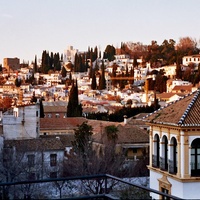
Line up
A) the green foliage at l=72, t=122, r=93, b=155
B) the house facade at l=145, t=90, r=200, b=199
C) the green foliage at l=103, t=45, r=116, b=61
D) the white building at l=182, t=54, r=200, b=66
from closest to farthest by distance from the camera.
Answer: the house facade at l=145, t=90, r=200, b=199, the green foliage at l=72, t=122, r=93, b=155, the white building at l=182, t=54, r=200, b=66, the green foliage at l=103, t=45, r=116, b=61

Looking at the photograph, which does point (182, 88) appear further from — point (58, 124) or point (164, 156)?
point (164, 156)

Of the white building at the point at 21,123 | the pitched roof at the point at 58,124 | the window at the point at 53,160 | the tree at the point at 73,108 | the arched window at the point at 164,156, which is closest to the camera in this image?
the arched window at the point at 164,156

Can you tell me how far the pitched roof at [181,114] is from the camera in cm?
1636

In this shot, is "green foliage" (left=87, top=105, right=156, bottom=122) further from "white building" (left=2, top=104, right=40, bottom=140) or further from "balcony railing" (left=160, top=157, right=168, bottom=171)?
"balcony railing" (left=160, top=157, right=168, bottom=171)

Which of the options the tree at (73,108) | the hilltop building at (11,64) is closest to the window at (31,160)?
the tree at (73,108)

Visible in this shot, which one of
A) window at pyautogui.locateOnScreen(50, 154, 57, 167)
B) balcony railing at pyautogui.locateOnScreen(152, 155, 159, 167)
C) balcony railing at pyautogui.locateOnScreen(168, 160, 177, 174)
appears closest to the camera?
balcony railing at pyautogui.locateOnScreen(168, 160, 177, 174)

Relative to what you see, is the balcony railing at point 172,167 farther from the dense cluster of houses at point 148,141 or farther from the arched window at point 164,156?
the arched window at point 164,156

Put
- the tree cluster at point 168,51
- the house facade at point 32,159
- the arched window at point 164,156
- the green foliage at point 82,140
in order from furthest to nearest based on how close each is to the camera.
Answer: the tree cluster at point 168,51 < the green foliage at point 82,140 < the house facade at point 32,159 < the arched window at point 164,156

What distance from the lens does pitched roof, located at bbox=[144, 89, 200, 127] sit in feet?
53.7

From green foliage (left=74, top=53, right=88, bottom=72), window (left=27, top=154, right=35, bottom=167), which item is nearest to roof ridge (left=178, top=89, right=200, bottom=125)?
window (left=27, top=154, right=35, bottom=167)

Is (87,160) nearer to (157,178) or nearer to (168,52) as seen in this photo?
(157,178)

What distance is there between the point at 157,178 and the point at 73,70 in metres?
135

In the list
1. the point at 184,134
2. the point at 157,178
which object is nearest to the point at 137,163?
the point at 157,178

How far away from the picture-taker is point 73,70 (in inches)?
5965
